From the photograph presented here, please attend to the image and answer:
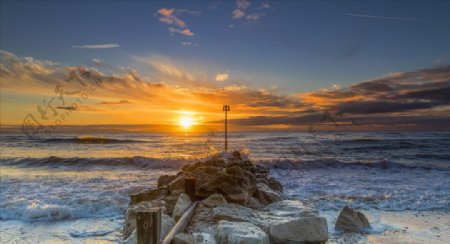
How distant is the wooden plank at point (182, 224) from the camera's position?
5184mm

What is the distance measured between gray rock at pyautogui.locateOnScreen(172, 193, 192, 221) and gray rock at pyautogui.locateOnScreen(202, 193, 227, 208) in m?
0.43

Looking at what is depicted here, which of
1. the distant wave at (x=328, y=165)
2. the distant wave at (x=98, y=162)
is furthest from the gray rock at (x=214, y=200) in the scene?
the distant wave at (x=328, y=165)

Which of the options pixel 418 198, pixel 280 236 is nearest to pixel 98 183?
pixel 280 236

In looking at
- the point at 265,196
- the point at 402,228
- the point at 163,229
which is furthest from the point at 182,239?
the point at 402,228

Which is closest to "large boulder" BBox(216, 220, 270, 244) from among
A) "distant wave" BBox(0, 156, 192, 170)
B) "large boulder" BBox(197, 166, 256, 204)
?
"large boulder" BBox(197, 166, 256, 204)

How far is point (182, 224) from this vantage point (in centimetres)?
620

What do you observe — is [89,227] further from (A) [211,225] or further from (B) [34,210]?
(A) [211,225]

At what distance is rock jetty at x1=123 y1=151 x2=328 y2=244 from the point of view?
19.0 ft

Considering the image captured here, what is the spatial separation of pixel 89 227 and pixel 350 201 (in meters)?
8.67

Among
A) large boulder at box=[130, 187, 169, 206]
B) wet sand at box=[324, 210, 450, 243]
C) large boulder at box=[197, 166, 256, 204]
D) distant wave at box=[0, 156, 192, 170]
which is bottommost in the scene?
distant wave at box=[0, 156, 192, 170]

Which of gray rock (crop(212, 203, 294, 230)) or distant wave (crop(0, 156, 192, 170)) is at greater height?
gray rock (crop(212, 203, 294, 230))

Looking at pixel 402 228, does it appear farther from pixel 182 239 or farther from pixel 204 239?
pixel 182 239

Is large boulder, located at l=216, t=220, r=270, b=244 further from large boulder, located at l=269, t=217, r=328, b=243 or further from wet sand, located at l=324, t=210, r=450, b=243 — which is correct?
wet sand, located at l=324, t=210, r=450, b=243

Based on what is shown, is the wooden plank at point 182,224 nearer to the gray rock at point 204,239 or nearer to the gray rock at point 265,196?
the gray rock at point 204,239
